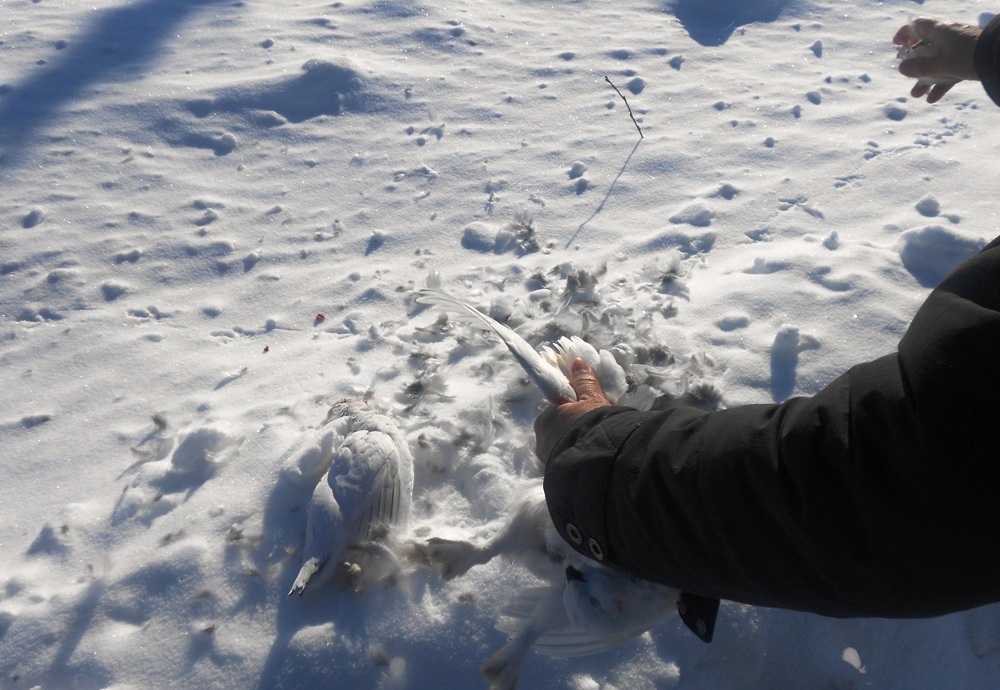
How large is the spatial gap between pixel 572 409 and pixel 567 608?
1.51 ft

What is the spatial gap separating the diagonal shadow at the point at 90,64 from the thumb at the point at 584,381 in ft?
10.9

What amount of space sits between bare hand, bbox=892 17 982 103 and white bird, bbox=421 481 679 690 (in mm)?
2128

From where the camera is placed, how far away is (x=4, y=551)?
6.70ft

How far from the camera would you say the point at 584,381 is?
6.09 feet

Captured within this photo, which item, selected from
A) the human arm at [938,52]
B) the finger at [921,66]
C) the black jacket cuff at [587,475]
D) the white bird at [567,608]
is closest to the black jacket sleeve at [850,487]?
the black jacket cuff at [587,475]

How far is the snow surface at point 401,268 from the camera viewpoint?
175 cm

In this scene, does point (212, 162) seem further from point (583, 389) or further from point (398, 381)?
point (583, 389)

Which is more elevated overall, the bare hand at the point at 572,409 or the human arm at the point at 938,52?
the human arm at the point at 938,52

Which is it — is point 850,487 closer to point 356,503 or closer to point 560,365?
point 560,365

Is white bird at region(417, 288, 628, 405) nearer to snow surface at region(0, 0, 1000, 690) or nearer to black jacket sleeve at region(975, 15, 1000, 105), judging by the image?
snow surface at region(0, 0, 1000, 690)

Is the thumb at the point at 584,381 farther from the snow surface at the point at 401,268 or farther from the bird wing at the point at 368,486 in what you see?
the bird wing at the point at 368,486

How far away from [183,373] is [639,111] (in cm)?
272

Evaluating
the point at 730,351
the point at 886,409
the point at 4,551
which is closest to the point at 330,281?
the point at 4,551

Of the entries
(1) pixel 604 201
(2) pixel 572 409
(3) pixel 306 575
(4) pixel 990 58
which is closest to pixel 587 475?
(2) pixel 572 409
